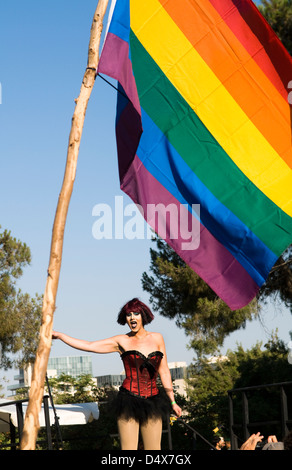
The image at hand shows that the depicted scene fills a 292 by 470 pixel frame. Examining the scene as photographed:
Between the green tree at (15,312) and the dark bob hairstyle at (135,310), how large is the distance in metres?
18.9

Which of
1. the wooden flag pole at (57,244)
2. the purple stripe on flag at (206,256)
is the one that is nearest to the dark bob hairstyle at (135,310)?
the purple stripe on flag at (206,256)

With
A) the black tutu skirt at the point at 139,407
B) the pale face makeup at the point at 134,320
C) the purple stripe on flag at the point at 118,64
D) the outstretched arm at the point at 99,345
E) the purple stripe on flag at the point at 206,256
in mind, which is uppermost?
the purple stripe on flag at the point at 118,64

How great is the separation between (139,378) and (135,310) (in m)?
0.50

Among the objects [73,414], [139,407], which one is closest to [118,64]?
[139,407]

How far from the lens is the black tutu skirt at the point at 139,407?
4871 millimetres

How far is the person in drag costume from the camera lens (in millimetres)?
4875

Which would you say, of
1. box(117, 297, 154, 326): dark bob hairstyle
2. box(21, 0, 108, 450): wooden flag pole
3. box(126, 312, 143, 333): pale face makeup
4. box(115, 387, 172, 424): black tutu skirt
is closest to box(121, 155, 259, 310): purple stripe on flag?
box(117, 297, 154, 326): dark bob hairstyle

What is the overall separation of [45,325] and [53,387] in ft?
82.7

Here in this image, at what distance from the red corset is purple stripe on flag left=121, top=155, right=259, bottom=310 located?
117cm

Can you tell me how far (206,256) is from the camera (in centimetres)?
603

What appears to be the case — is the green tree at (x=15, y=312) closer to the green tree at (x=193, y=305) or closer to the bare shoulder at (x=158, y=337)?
the green tree at (x=193, y=305)
